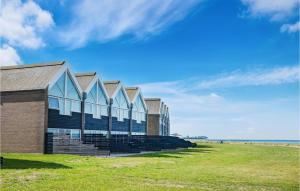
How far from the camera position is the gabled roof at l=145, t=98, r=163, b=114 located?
72.0 meters

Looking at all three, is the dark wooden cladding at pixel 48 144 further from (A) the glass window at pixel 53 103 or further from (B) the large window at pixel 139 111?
(B) the large window at pixel 139 111

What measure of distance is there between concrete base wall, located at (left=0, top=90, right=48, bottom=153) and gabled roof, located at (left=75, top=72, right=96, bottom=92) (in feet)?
25.9

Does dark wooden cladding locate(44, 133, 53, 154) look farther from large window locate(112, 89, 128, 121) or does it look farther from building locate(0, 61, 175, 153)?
large window locate(112, 89, 128, 121)

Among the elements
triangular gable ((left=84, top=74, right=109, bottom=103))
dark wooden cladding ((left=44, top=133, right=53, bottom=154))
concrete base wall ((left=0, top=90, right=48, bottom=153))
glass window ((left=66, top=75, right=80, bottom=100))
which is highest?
triangular gable ((left=84, top=74, right=109, bottom=103))

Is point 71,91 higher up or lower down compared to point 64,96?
higher up

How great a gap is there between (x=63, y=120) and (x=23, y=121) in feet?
12.9

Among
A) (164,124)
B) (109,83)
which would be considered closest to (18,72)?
(109,83)

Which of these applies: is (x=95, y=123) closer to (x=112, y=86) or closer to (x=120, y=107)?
(x=112, y=86)

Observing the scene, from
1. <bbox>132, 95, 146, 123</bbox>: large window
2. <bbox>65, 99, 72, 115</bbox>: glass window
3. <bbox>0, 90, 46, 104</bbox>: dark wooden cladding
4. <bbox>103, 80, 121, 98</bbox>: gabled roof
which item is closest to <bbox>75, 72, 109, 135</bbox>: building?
<bbox>103, 80, 121, 98</bbox>: gabled roof

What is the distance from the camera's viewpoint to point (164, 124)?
3103 inches

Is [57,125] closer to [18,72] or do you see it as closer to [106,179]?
[18,72]

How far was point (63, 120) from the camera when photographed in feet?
119

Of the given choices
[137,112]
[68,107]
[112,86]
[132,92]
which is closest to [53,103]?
[68,107]

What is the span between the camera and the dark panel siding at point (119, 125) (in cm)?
4923
